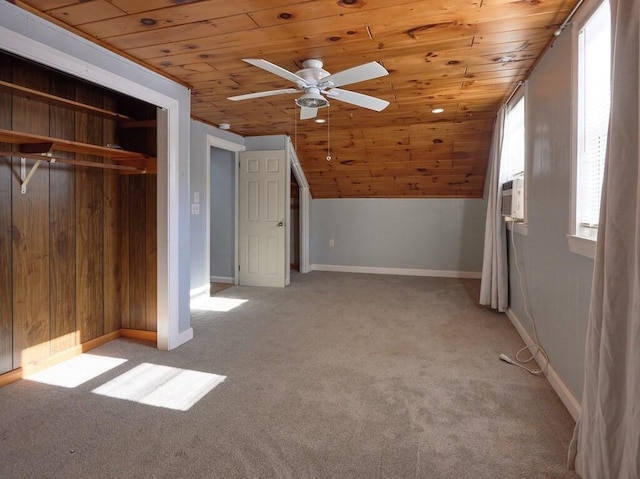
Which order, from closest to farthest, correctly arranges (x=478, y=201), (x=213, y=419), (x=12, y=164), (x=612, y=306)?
(x=612, y=306) → (x=213, y=419) → (x=12, y=164) → (x=478, y=201)

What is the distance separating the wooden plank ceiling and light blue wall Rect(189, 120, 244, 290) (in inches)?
9.0

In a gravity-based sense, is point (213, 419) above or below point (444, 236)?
below

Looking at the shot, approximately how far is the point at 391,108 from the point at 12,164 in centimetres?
331

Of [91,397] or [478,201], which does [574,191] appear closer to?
[91,397]

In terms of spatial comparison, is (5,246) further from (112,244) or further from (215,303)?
(215,303)

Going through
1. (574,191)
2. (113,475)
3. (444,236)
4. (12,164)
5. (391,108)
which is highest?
(391,108)

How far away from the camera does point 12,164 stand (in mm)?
2510

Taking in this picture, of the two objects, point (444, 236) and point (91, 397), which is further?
point (444, 236)

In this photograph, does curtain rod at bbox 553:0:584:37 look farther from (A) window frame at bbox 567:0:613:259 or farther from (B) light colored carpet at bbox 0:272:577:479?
(B) light colored carpet at bbox 0:272:577:479

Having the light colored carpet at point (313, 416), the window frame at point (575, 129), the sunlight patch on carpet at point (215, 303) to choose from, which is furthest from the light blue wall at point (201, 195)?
the window frame at point (575, 129)

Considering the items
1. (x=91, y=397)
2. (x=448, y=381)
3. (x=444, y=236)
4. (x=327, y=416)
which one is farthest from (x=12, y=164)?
(x=444, y=236)

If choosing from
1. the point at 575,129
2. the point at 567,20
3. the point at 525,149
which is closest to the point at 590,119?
the point at 575,129

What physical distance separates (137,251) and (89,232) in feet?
1.30

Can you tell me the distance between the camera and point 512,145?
13.9 feet
